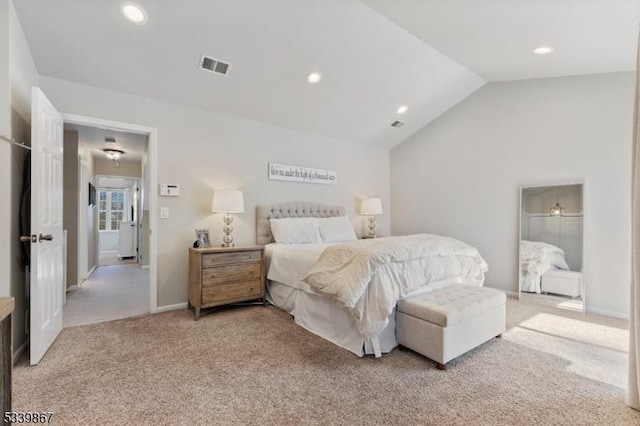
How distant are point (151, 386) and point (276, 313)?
1.63 metres

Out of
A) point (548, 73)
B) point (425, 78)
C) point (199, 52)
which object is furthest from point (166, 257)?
point (548, 73)

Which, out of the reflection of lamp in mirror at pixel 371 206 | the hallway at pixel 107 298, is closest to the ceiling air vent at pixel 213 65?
the hallway at pixel 107 298

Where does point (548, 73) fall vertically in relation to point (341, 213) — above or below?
above

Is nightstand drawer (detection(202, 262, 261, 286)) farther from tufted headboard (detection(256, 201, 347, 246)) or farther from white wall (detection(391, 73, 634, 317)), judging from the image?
white wall (detection(391, 73, 634, 317))

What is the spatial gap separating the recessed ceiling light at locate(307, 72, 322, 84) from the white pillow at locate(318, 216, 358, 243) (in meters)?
1.92

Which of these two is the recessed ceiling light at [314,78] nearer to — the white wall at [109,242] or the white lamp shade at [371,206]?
the white lamp shade at [371,206]

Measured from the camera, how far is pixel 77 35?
262 cm

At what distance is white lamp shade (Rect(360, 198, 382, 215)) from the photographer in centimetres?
531

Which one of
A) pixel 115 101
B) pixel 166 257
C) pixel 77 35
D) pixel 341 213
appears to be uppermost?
pixel 77 35

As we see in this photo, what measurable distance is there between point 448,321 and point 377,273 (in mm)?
616

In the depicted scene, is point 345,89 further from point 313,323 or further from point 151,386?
point 151,386

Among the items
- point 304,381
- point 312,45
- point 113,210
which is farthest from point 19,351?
point 113,210

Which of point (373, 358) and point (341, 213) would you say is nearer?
point (373, 358)

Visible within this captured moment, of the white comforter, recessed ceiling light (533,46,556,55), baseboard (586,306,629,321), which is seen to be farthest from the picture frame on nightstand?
baseboard (586,306,629,321)
